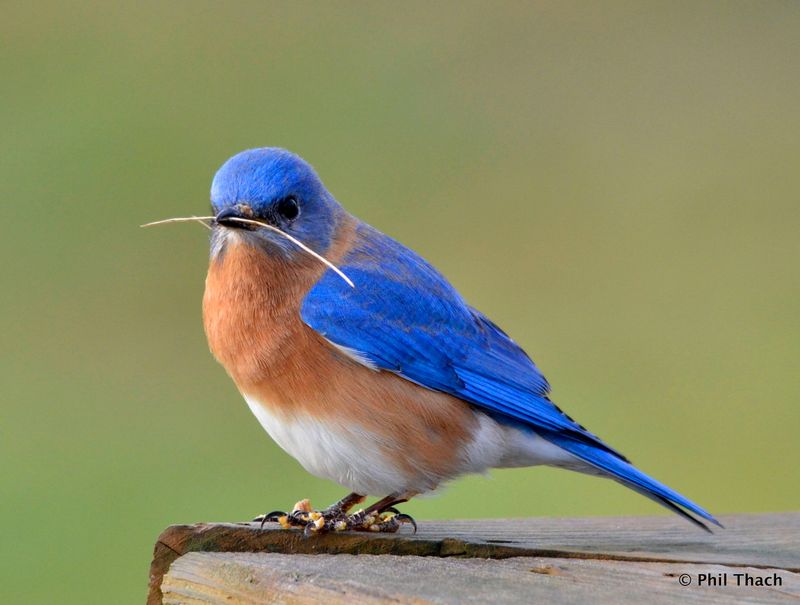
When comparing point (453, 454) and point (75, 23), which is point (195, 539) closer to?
point (453, 454)

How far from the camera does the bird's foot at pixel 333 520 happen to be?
4383mm

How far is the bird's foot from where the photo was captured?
4383mm

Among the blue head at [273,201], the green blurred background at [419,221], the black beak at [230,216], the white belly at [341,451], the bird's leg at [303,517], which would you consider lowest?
the bird's leg at [303,517]

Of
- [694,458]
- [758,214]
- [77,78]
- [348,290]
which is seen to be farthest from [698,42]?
[348,290]

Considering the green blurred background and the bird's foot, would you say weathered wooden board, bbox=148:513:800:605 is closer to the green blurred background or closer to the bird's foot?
the bird's foot

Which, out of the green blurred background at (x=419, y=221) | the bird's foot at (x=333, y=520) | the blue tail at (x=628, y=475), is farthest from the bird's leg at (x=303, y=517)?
the green blurred background at (x=419, y=221)

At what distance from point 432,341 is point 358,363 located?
0.34m

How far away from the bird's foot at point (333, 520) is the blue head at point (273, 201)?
0.95 meters

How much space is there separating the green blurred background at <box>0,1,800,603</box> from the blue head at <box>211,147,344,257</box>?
7.81 ft

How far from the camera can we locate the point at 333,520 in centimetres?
447

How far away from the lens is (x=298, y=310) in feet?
16.2

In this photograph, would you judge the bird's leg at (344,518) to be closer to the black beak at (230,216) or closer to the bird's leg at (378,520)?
the bird's leg at (378,520)

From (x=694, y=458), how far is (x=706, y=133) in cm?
288

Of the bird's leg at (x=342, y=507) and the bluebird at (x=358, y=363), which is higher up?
the bluebird at (x=358, y=363)
